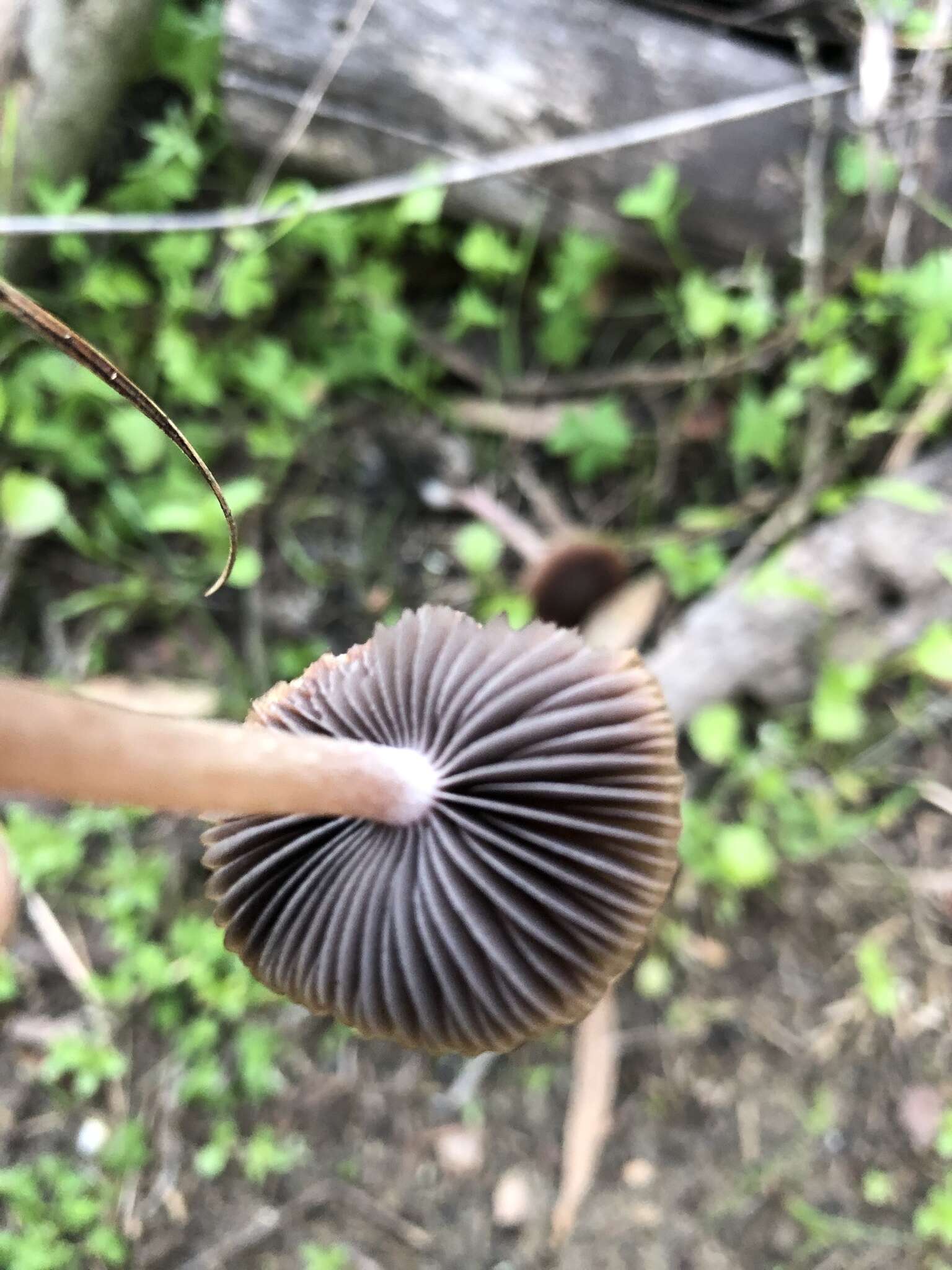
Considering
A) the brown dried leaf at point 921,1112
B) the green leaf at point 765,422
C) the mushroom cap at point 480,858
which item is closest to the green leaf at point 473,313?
the green leaf at point 765,422

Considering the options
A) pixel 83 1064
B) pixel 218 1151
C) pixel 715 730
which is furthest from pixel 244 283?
pixel 218 1151

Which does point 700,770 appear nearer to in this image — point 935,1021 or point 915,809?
point 915,809

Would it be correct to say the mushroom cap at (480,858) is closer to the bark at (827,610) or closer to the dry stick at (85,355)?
the dry stick at (85,355)

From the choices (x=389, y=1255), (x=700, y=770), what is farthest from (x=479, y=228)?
(x=389, y=1255)

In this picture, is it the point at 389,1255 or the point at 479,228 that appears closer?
the point at 389,1255

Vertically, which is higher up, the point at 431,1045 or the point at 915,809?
the point at 431,1045

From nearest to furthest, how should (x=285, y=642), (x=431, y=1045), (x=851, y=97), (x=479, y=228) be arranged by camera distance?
(x=431, y=1045)
(x=851, y=97)
(x=479, y=228)
(x=285, y=642)

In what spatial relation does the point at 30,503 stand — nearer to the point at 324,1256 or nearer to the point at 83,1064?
the point at 83,1064
